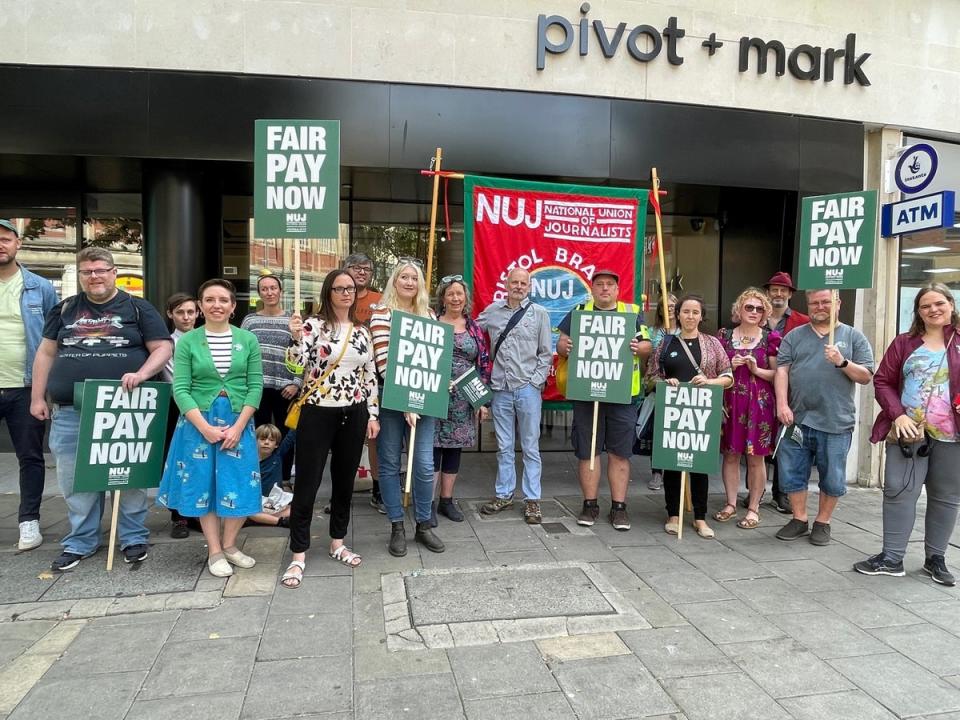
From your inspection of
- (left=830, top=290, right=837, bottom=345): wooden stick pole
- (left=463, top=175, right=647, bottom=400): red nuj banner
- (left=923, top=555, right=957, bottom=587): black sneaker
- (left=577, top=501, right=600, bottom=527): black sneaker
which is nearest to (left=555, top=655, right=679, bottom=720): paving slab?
(left=577, top=501, right=600, bottom=527): black sneaker

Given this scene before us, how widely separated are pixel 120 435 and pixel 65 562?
0.91 m

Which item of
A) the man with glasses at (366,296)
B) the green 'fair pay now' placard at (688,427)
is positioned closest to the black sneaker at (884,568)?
the green 'fair pay now' placard at (688,427)

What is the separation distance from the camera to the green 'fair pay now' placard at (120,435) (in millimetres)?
3646

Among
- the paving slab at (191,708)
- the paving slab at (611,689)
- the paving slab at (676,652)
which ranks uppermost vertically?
the paving slab at (676,652)

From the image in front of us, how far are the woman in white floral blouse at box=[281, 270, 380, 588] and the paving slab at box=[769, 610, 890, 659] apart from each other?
2660 millimetres

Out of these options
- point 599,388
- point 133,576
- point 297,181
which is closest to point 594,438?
point 599,388

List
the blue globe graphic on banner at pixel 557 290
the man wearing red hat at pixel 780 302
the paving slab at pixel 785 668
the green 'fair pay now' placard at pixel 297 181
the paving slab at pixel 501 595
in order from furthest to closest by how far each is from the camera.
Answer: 1. the blue globe graphic on banner at pixel 557 290
2. the man wearing red hat at pixel 780 302
3. the green 'fair pay now' placard at pixel 297 181
4. the paving slab at pixel 501 595
5. the paving slab at pixel 785 668

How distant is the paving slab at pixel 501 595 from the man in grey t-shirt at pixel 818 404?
6.72ft

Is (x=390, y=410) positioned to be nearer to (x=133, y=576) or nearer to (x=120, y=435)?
(x=120, y=435)

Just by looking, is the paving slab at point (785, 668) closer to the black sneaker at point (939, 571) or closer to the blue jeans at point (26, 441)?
the black sneaker at point (939, 571)

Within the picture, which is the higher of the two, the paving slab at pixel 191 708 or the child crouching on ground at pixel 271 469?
the child crouching on ground at pixel 271 469

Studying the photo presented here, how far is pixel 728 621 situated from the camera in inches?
129

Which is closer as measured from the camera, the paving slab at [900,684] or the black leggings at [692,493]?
the paving slab at [900,684]

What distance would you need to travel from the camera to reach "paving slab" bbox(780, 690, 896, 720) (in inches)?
Answer: 96.7
